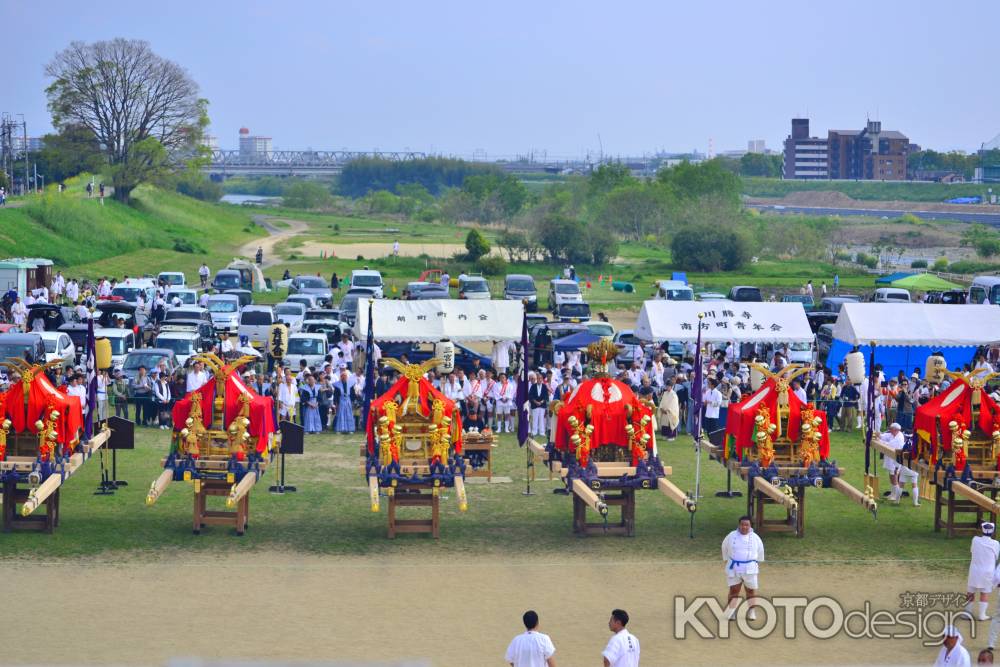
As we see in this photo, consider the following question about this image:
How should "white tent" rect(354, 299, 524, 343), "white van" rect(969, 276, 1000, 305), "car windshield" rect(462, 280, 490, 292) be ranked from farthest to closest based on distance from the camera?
"car windshield" rect(462, 280, 490, 292), "white van" rect(969, 276, 1000, 305), "white tent" rect(354, 299, 524, 343)

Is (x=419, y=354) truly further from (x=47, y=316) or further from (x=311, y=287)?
(x=311, y=287)

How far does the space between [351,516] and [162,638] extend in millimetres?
6501

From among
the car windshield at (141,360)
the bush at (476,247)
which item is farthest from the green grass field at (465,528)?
the bush at (476,247)

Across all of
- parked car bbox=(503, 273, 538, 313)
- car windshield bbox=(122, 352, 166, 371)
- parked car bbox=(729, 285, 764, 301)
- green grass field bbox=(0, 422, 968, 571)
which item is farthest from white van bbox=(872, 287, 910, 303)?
car windshield bbox=(122, 352, 166, 371)

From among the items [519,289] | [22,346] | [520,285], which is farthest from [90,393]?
[520,285]

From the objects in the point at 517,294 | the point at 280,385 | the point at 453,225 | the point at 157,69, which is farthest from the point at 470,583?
the point at 453,225

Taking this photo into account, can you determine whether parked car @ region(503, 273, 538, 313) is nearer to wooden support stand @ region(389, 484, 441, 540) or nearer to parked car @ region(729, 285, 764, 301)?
parked car @ region(729, 285, 764, 301)

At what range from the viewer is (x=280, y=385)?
29453mm

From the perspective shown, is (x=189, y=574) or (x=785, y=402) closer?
(x=189, y=574)

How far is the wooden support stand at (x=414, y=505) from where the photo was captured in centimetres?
2150

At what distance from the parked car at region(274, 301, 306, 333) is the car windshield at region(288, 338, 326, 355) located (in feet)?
15.9

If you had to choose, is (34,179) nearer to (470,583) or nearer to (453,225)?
(453,225)

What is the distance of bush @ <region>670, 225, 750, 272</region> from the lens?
70.4m

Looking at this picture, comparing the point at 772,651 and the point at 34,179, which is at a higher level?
the point at 34,179
